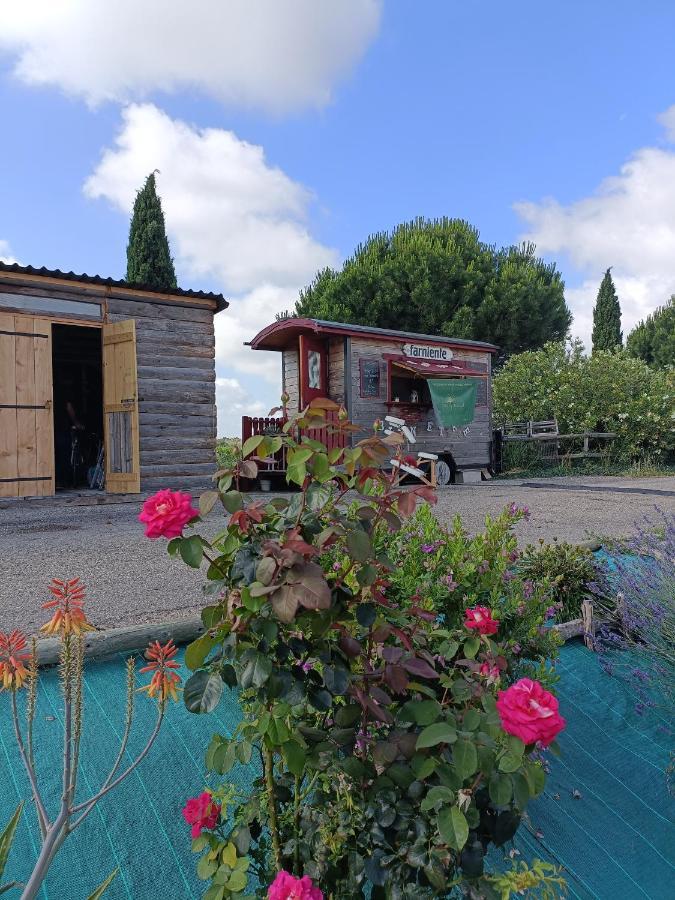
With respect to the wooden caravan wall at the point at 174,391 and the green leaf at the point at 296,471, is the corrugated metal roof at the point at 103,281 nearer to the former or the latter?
the wooden caravan wall at the point at 174,391

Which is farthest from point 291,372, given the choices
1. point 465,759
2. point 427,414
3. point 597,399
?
point 465,759

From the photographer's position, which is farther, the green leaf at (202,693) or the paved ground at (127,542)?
the paved ground at (127,542)

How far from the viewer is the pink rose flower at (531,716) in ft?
3.65

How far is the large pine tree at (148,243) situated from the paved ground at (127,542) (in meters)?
11.1

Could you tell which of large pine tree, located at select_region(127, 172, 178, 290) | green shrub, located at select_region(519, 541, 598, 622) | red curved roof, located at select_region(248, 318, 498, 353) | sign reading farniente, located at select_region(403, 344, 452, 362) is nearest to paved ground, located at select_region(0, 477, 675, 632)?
green shrub, located at select_region(519, 541, 598, 622)

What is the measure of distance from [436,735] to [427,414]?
1362 cm

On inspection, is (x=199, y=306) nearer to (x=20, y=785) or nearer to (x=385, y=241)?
(x=20, y=785)

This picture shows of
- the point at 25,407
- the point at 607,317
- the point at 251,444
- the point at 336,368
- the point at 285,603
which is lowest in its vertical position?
the point at 285,603

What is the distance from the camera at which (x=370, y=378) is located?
44.5 feet

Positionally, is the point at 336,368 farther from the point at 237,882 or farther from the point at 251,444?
the point at 237,882

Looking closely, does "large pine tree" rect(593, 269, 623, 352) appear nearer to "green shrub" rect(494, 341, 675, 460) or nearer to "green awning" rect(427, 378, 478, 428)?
"green shrub" rect(494, 341, 675, 460)

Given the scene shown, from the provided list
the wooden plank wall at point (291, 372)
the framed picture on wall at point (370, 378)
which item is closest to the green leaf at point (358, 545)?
the framed picture on wall at point (370, 378)

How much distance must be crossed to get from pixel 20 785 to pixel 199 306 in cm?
918

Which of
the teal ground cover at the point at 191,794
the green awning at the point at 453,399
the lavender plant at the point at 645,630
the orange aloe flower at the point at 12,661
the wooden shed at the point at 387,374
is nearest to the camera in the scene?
the orange aloe flower at the point at 12,661
